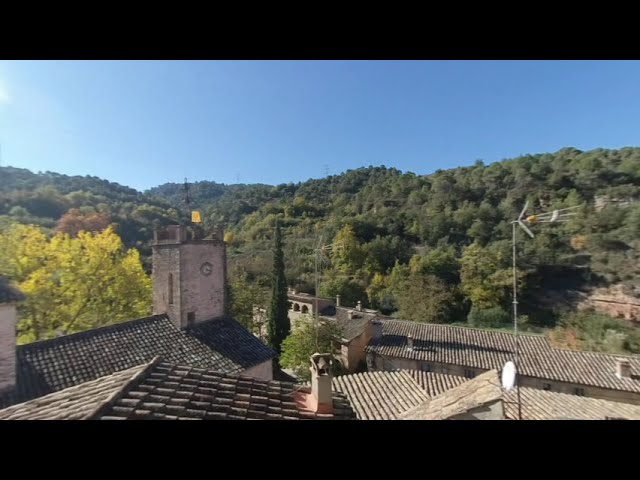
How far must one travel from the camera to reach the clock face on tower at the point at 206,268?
8.64 meters

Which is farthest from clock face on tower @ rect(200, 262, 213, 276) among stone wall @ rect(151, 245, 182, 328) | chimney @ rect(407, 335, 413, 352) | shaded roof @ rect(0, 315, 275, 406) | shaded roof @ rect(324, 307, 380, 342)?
chimney @ rect(407, 335, 413, 352)

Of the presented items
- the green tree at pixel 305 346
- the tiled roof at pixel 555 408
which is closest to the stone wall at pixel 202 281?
the green tree at pixel 305 346

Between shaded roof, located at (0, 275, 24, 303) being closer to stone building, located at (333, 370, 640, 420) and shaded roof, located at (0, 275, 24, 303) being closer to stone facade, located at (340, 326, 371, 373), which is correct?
stone building, located at (333, 370, 640, 420)

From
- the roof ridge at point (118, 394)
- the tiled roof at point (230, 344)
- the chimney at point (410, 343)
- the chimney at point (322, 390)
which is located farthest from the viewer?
the chimney at point (410, 343)

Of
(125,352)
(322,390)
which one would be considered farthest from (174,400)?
(125,352)

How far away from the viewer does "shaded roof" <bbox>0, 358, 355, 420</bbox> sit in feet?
7.79

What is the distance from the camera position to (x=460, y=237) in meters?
23.8

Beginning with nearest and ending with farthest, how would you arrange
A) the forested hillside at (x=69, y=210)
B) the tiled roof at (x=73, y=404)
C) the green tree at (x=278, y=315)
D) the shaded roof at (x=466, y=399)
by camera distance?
the tiled roof at (x=73, y=404) → the shaded roof at (x=466, y=399) → the green tree at (x=278, y=315) → the forested hillside at (x=69, y=210)

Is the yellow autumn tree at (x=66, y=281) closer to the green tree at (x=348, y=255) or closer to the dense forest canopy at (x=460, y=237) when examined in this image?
the dense forest canopy at (x=460, y=237)

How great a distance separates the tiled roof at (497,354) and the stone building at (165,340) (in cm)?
720

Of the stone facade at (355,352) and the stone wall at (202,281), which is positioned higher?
the stone wall at (202,281)

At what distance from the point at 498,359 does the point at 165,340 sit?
11.5 metres

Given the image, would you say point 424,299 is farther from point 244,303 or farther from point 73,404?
point 73,404
